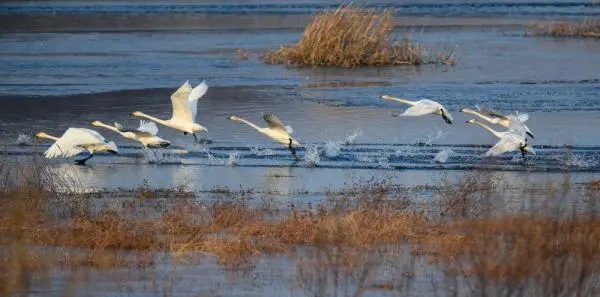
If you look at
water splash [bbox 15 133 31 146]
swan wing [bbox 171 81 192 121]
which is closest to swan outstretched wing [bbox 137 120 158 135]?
swan wing [bbox 171 81 192 121]

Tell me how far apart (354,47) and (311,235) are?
61.9 feet

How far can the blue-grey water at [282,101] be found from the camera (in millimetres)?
14508

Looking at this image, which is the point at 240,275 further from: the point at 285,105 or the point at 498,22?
the point at 498,22

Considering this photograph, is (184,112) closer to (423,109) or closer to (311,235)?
(423,109)

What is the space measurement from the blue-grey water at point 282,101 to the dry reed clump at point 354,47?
534 millimetres

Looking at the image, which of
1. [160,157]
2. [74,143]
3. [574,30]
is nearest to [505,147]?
[160,157]

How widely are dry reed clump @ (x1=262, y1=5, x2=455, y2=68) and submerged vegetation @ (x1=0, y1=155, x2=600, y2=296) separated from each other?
15627 mm

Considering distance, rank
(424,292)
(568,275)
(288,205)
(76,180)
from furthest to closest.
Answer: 1. (76,180)
2. (288,205)
3. (424,292)
4. (568,275)

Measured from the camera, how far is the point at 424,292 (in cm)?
846

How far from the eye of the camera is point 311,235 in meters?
9.78

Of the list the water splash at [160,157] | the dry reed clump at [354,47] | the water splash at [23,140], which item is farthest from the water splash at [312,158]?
the dry reed clump at [354,47]

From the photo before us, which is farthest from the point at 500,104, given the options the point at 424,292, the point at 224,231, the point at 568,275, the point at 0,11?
the point at 0,11

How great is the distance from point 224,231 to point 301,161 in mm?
5188

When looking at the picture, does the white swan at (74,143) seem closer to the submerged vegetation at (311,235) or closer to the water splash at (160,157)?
the water splash at (160,157)
